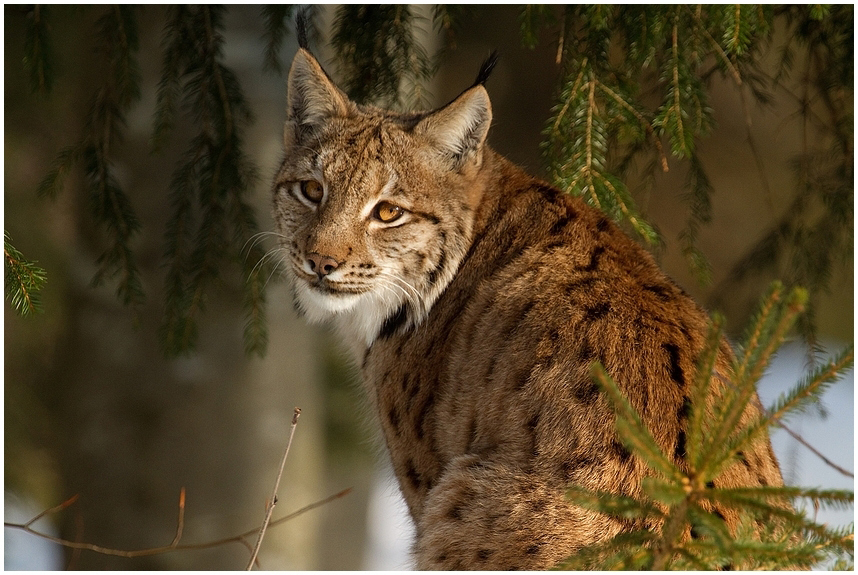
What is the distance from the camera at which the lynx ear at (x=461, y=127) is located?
3.19 m

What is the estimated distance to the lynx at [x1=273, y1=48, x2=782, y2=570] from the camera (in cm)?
236

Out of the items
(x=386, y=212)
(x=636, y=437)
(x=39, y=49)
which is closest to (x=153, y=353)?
(x=39, y=49)

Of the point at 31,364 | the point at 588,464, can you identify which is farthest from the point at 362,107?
the point at 31,364

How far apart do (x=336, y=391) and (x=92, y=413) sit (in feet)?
5.53

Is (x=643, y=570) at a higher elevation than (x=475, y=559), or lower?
higher

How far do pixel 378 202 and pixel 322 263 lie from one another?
1.12ft

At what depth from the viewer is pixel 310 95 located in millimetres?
3484

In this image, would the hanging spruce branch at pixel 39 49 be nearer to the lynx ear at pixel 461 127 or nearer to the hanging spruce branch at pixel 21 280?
the hanging spruce branch at pixel 21 280

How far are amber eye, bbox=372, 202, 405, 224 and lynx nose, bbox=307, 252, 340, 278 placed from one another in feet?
0.87

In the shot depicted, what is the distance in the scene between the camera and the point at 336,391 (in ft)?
19.6

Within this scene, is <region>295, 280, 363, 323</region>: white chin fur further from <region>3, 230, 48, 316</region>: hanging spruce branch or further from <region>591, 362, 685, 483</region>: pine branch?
<region>591, 362, 685, 483</region>: pine branch

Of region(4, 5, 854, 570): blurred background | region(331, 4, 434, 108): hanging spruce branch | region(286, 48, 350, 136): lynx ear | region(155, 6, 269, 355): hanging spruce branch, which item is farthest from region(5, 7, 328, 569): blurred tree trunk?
region(286, 48, 350, 136): lynx ear

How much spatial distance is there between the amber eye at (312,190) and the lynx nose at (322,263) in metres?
0.31

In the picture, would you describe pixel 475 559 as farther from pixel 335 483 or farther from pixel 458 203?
pixel 335 483
